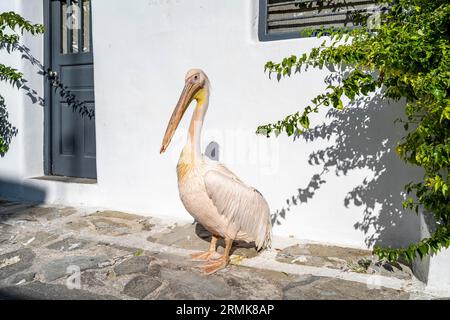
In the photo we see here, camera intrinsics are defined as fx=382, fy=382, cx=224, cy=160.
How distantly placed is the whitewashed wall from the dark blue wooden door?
254 mm

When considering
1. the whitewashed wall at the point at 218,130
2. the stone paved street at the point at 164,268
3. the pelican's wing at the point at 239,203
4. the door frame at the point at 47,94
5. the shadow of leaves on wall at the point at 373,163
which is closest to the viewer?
the stone paved street at the point at 164,268

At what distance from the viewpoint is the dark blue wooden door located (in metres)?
5.14

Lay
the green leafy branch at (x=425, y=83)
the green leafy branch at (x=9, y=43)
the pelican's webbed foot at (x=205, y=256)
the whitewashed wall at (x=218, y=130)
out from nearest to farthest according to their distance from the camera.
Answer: the green leafy branch at (x=425, y=83) → the pelican's webbed foot at (x=205, y=256) → the whitewashed wall at (x=218, y=130) → the green leafy branch at (x=9, y=43)

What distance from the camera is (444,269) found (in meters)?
2.55

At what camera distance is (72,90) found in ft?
17.2

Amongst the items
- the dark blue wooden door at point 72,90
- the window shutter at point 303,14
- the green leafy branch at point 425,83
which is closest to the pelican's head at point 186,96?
the green leafy branch at point 425,83

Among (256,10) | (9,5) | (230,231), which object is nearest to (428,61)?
(230,231)

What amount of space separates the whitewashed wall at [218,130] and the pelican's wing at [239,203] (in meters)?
0.74

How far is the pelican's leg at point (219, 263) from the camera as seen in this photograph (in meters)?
2.94

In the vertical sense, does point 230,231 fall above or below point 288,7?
below

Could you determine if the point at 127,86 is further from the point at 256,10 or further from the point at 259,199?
the point at 259,199

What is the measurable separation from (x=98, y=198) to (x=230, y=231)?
248cm

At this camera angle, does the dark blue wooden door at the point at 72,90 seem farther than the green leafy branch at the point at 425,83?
Yes

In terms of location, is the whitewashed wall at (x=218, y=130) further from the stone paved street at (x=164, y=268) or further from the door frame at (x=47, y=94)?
the stone paved street at (x=164, y=268)
